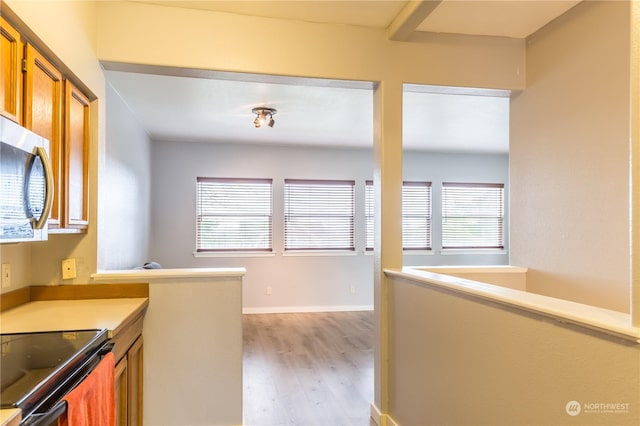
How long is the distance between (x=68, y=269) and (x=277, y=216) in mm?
4011

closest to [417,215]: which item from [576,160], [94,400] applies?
[576,160]

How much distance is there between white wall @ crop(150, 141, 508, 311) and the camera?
5.83 meters

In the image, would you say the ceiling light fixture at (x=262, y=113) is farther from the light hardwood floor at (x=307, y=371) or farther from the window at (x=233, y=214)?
the light hardwood floor at (x=307, y=371)

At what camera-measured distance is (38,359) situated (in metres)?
1.23

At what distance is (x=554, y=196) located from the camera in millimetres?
2529

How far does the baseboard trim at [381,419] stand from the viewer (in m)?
2.45

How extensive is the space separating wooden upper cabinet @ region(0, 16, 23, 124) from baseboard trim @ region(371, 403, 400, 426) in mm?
2463

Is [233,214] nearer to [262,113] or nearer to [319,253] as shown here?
[319,253]

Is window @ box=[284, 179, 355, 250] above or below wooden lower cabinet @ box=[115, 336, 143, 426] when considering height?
above

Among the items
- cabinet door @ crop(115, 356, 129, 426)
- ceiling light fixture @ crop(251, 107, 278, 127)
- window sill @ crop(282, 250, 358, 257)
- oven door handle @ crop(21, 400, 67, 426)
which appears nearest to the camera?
oven door handle @ crop(21, 400, 67, 426)

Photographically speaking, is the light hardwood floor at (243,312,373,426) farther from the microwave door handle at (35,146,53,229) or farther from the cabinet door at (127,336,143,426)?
the microwave door handle at (35,146,53,229)

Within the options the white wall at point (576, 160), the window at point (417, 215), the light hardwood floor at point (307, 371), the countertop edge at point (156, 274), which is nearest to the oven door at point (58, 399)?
the countertop edge at point (156, 274)

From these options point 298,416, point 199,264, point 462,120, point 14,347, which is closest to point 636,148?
point 14,347

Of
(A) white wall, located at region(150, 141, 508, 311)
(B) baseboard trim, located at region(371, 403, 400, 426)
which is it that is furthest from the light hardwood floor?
(A) white wall, located at region(150, 141, 508, 311)
